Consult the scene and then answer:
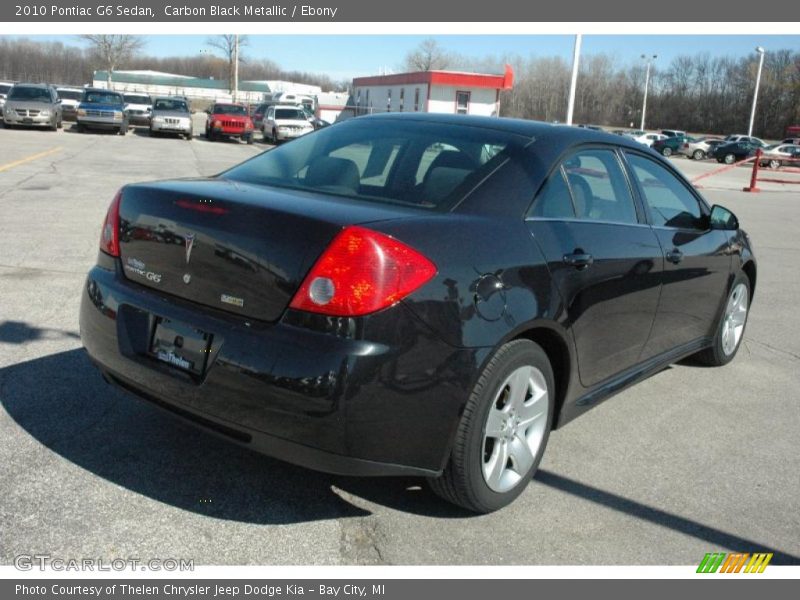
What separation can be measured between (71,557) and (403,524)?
1236mm

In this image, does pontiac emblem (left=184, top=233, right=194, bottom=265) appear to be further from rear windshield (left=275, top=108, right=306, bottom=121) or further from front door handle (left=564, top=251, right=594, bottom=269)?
rear windshield (left=275, top=108, right=306, bottom=121)

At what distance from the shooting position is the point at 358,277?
2.65 meters

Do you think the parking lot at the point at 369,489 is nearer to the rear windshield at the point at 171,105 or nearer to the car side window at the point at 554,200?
the car side window at the point at 554,200

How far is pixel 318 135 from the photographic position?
411 cm

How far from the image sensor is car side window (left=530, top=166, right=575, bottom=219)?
3.37m

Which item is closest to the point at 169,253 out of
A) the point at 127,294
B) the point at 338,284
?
the point at 127,294

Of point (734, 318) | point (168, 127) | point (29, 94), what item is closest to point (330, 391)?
point (734, 318)

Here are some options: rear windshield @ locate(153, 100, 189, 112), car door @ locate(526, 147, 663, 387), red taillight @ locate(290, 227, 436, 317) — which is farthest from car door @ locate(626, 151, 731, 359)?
rear windshield @ locate(153, 100, 189, 112)

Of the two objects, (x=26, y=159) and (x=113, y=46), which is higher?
(x=113, y=46)

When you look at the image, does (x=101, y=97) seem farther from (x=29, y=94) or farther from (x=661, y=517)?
(x=661, y=517)

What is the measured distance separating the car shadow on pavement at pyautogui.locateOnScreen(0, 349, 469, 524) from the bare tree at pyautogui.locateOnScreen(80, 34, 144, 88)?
85315mm

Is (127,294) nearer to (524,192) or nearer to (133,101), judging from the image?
(524,192)

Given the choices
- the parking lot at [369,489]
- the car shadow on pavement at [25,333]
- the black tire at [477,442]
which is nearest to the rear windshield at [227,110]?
the parking lot at [369,489]

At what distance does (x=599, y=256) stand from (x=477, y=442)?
1200 millimetres
